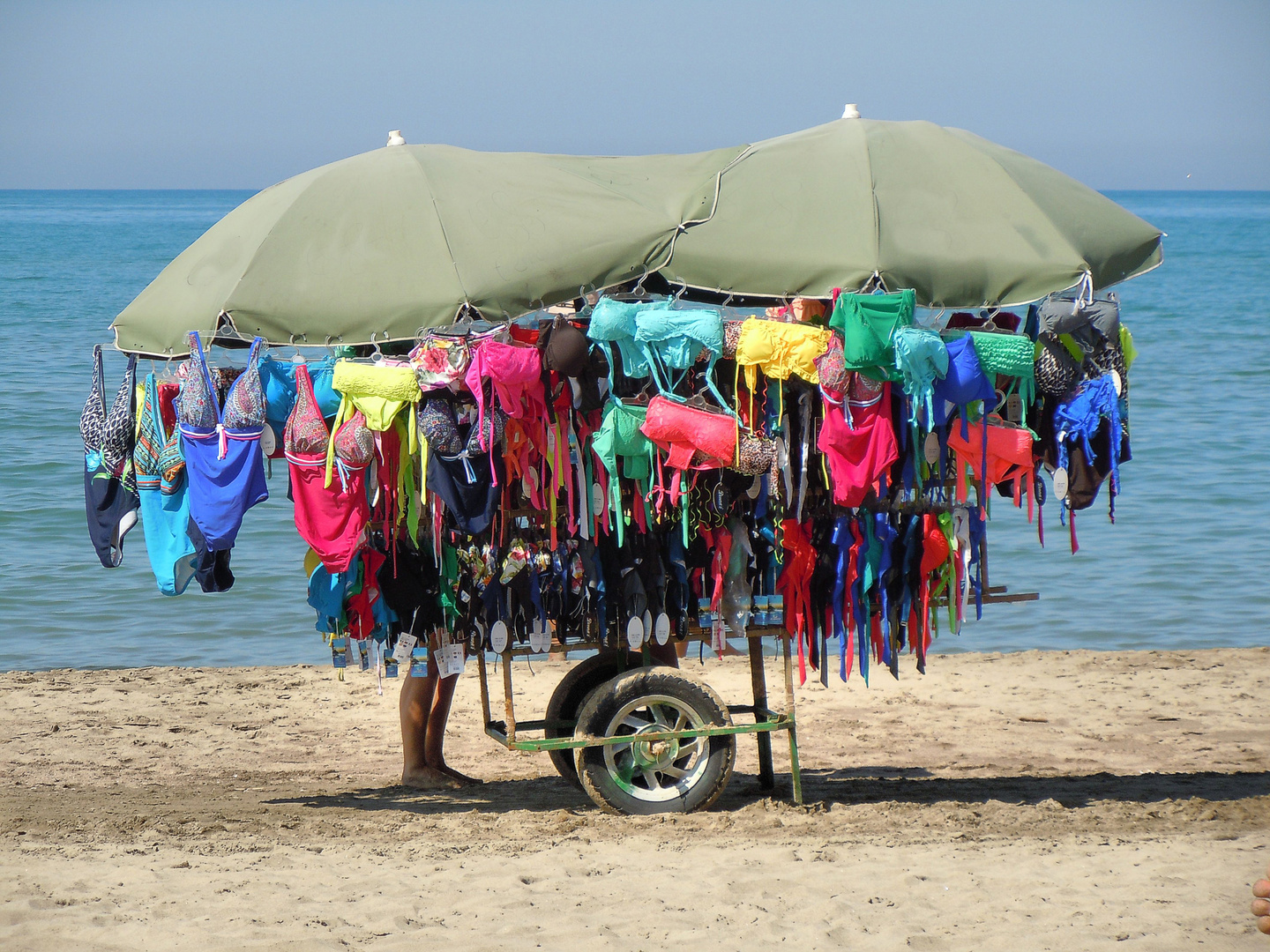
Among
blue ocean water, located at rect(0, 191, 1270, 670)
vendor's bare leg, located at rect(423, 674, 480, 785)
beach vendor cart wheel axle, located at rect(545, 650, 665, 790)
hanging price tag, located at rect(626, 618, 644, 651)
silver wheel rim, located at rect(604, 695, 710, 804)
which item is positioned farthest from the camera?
blue ocean water, located at rect(0, 191, 1270, 670)

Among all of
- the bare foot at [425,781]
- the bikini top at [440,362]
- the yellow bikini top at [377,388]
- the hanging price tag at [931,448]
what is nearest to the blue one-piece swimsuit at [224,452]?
the yellow bikini top at [377,388]

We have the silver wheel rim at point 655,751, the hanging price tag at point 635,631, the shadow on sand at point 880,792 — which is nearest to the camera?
the hanging price tag at point 635,631

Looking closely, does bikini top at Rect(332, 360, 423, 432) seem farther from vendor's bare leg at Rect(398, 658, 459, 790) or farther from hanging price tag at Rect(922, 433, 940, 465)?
hanging price tag at Rect(922, 433, 940, 465)

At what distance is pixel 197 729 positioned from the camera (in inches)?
255

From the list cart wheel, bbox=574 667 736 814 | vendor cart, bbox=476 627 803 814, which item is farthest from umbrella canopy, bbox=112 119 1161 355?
cart wheel, bbox=574 667 736 814

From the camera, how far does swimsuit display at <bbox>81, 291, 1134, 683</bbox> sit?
419cm

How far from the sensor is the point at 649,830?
4508mm

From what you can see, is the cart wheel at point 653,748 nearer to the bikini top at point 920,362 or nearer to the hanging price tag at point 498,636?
the hanging price tag at point 498,636

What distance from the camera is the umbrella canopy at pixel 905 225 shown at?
4277mm

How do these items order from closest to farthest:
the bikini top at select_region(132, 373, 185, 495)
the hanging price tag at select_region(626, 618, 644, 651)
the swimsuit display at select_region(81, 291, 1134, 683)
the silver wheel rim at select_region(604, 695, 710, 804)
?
1. the swimsuit display at select_region(81, 291, 1134, 683)
2. the bikini top at select_region(132, 373, 185, 495)
3. the hanging price tag at select_region(626, 618, 644, 651)
4. the silver wheel rim at select_region(604, 695, 710, 804)

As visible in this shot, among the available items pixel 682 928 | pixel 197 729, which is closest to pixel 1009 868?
pixel 682 928

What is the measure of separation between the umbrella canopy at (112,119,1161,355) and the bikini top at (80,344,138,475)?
187mm

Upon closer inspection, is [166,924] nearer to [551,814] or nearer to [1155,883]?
[551,814]

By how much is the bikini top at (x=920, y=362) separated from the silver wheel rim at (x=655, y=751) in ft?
4.43
